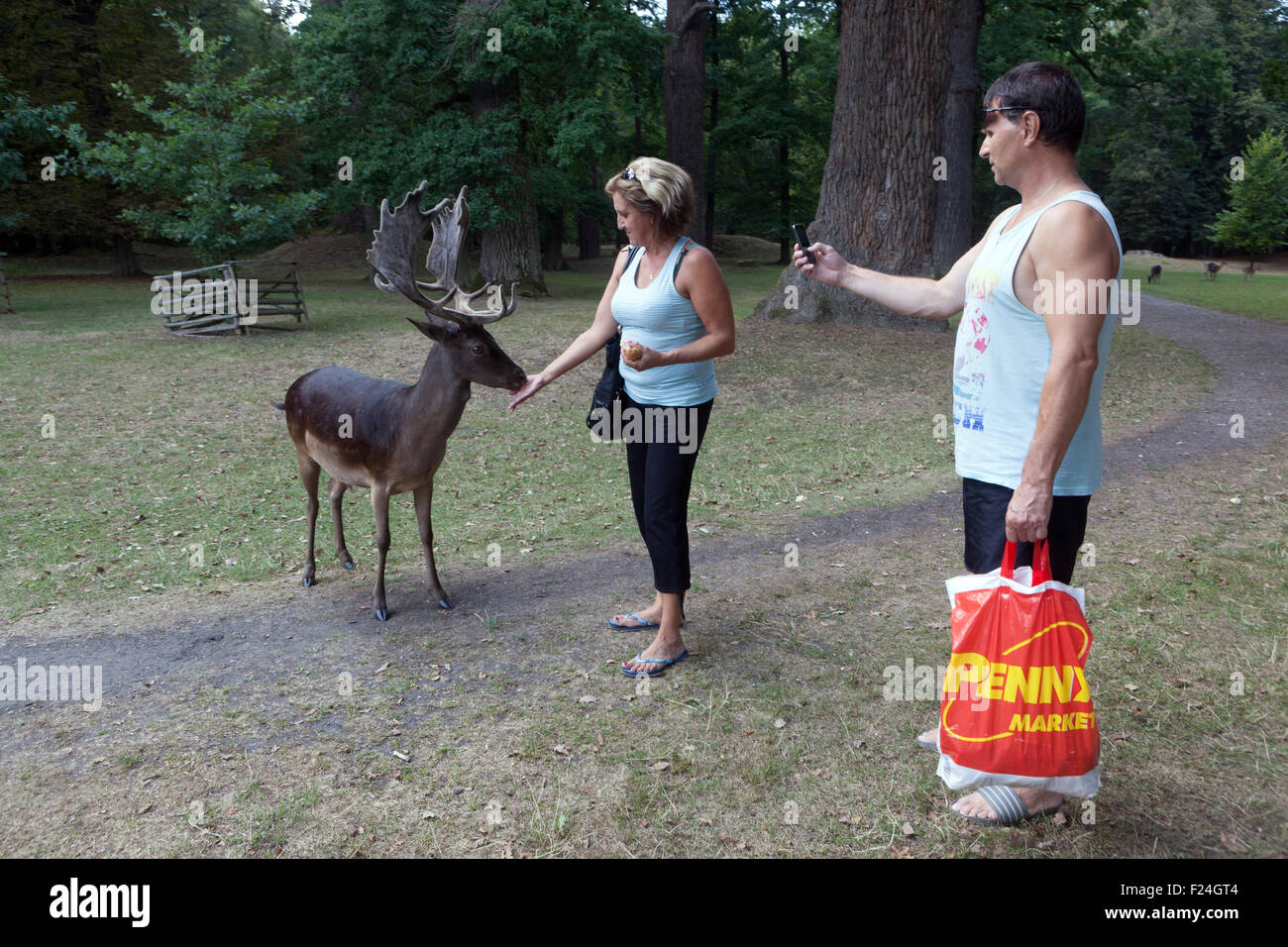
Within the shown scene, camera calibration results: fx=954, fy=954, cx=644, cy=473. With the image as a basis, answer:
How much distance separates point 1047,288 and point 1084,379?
299 millimetres

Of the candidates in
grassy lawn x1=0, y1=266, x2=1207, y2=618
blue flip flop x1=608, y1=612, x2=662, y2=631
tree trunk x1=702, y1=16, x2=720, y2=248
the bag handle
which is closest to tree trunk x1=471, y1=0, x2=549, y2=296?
grassy lawn x1=0, y1=266, x2=1207, y2=618

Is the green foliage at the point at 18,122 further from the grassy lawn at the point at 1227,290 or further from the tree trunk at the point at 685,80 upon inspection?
the grassy lawn at the point at 1227,290

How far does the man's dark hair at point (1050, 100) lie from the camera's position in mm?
2932

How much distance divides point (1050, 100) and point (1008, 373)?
0.84 m

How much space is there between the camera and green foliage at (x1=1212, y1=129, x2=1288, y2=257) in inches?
1640

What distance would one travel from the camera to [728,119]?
136ft

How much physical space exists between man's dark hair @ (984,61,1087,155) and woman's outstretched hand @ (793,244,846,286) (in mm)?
993

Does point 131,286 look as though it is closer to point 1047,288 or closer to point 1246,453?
point 1246,453

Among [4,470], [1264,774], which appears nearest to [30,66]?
[4,470]

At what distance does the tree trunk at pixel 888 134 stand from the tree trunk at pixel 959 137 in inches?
346

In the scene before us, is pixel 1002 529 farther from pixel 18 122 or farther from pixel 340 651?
pixel 18 122

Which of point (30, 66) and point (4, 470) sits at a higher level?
point (30, 66)

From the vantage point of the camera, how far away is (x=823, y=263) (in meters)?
3.93

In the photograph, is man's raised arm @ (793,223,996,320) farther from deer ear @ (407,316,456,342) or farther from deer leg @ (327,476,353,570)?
deer leg @ (327,476,353,570)
